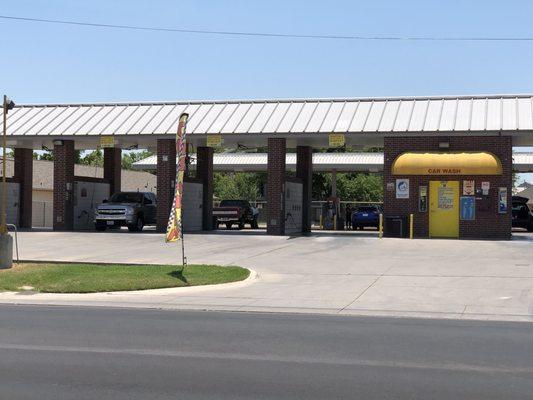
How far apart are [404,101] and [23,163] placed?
786 inches

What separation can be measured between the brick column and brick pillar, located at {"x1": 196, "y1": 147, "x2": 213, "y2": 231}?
372 inches

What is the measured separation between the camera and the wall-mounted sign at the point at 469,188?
1070 inches

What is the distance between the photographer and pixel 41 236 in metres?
27.9

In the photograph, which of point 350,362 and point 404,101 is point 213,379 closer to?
point 350,362

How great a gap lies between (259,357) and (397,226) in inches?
805

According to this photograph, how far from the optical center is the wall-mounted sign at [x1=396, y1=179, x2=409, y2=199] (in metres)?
27.9

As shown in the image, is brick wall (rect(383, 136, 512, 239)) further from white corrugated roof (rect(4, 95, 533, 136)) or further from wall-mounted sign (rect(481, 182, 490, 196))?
white corrugated roof (rect(4, 95, 533, 136))

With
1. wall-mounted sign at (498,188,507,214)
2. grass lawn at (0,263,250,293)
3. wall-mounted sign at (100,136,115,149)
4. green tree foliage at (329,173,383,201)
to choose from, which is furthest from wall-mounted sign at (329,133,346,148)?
green tree foliage at (329,173,383,201)

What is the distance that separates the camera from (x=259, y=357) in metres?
8.07

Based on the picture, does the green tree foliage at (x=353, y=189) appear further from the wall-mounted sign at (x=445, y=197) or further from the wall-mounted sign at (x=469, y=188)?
the wall-mounted sign at (x=469, y=188)

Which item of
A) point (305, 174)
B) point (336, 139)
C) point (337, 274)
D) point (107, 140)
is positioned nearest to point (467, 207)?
point (336, 139)

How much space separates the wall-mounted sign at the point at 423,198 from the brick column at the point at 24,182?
20438 millimetres

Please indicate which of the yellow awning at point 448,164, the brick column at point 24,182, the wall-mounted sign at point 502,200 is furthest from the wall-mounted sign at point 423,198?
the brick column at point 24,182

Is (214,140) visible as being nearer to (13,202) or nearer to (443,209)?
(443,209)
